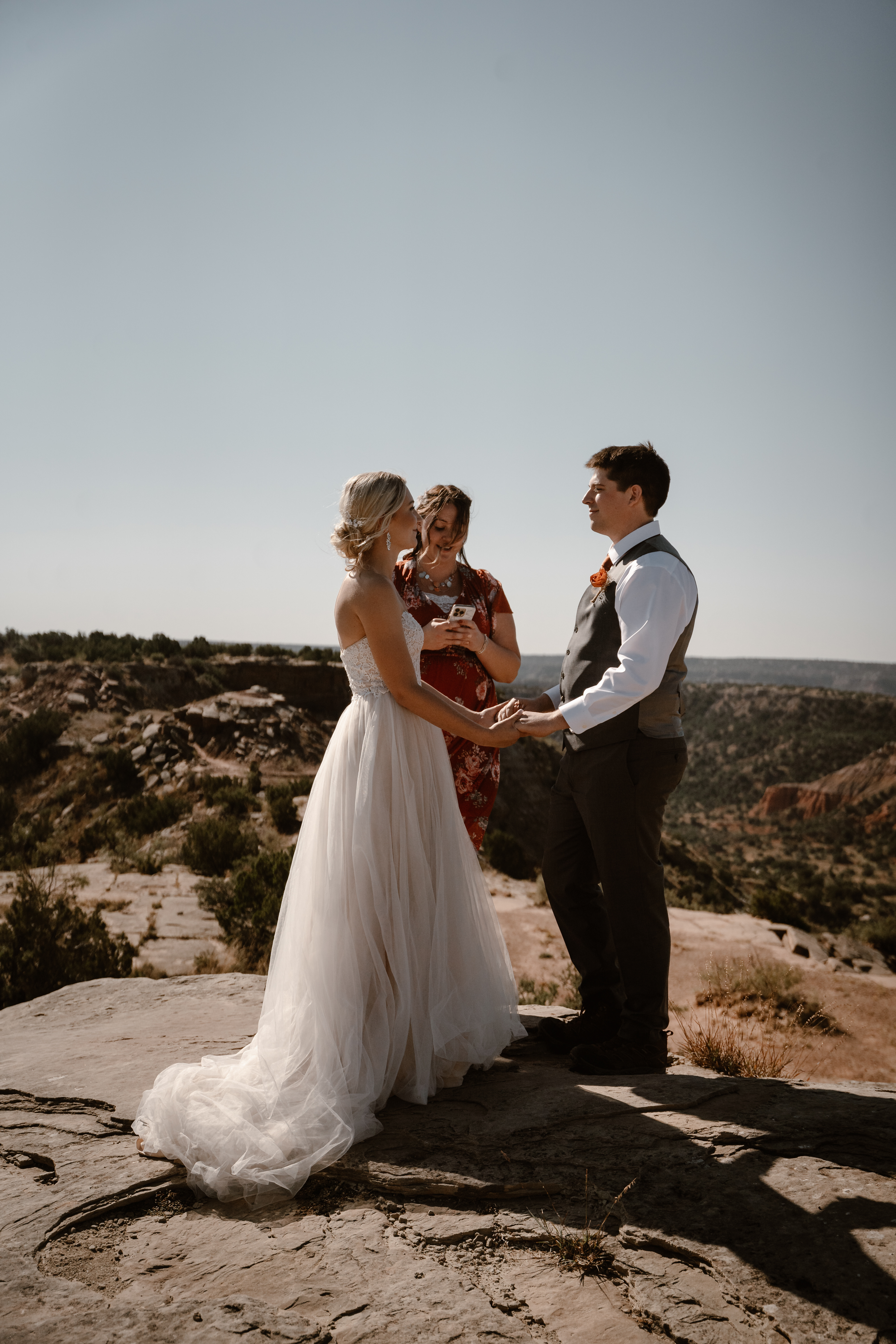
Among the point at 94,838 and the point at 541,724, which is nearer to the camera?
the point at 541,724

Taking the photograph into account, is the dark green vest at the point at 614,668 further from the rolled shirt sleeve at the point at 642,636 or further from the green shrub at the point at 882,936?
the green shrub at the point at 882,936

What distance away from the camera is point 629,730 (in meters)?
3.37

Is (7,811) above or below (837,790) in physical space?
above

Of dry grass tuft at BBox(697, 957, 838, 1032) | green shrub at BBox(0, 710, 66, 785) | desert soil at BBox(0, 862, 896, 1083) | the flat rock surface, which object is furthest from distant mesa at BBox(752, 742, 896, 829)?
the flat rock surface

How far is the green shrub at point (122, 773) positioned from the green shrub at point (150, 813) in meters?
1.09

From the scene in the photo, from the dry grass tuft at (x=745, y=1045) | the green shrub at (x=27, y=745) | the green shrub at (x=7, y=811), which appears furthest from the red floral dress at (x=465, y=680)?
the green shrub at (x=27, y=745)

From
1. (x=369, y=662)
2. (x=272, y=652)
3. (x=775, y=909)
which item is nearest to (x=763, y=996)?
(x=369, y=662)

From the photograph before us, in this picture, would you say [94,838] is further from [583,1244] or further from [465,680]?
[583,1244]

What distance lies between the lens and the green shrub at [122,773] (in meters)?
16.3

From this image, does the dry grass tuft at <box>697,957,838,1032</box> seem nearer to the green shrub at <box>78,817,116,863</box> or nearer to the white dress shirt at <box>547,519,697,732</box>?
the white dress shirt at <box>547,519,697,732</box>

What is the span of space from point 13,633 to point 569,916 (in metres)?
29.7

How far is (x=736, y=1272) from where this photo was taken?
193cm

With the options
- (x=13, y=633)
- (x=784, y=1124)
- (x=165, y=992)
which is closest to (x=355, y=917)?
(x=784, y=1124)

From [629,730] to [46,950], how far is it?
549cm
